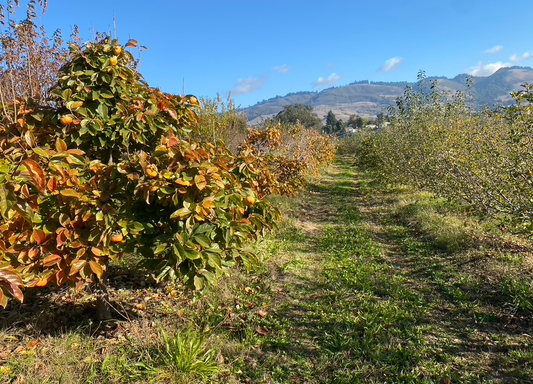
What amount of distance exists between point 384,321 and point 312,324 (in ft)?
2.30

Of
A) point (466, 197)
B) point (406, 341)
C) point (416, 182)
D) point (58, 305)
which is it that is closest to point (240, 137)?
point (416, 182)

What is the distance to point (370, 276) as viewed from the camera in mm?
4473

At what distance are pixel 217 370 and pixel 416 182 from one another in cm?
828

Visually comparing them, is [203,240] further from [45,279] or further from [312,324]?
[312,324]

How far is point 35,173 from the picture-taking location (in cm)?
169

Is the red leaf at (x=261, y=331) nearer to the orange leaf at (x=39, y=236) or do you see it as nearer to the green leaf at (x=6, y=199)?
the orange leaf at (x=39, y=236)

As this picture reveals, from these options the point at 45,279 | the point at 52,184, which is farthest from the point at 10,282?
the point at 45,279

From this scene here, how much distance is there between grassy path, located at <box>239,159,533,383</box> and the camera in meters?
2.67

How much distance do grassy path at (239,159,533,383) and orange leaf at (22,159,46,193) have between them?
6.60 feet

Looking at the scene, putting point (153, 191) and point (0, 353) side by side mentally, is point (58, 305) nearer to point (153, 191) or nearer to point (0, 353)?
point (0, 353)

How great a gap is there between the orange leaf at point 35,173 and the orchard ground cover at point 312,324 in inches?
59.5

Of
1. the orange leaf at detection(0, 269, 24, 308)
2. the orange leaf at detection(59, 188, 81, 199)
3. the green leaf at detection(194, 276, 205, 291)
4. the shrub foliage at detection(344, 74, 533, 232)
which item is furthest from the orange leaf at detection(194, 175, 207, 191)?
the shrub foliage at detection(344, 74, 533, 232)

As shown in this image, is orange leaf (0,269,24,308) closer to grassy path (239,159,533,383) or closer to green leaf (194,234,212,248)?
green leaf (194,234,212,248)

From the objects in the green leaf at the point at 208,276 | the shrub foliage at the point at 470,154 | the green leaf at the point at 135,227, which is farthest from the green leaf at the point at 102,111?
the shrub foliage at the point at 470,154
